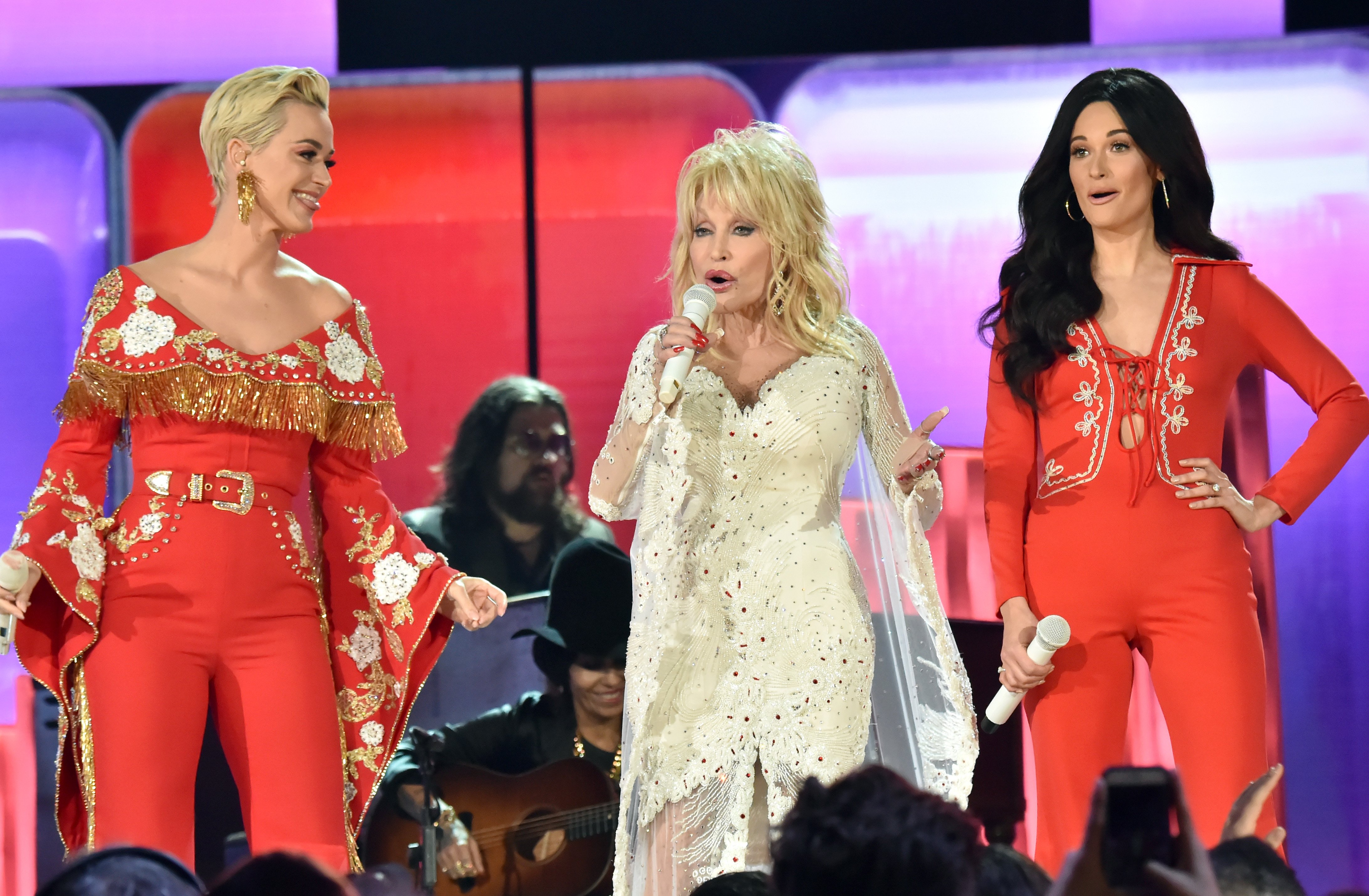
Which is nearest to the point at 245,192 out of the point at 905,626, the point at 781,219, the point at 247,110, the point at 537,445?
the point at 247,110

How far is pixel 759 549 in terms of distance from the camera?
2.96m

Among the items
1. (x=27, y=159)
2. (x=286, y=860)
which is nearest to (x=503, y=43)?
(x=27, y=159)

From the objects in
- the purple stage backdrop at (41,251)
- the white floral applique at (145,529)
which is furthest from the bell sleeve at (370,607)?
the purple stage backdrop at (41,251)

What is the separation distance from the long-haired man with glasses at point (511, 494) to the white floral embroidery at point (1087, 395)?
1815 millimetres

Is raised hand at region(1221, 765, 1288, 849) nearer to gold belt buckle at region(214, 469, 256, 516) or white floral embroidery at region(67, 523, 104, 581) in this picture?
gold belt buckle at region(214, 469, 256, 516)

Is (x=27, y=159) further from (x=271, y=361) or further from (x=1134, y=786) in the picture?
(x=1134, y=786)

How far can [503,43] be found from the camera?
461cm

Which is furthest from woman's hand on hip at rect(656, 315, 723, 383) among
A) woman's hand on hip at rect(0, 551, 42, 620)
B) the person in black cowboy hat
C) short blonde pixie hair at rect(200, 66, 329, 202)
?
the person in black cowboy hat

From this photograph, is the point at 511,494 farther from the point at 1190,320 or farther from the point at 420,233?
the point at 1190,320

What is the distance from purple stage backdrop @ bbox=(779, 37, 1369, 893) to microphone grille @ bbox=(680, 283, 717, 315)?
177 cm

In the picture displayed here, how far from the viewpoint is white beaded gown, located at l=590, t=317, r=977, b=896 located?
288 cm

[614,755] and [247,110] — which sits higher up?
[247,110]

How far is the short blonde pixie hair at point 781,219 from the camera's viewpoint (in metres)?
3.10

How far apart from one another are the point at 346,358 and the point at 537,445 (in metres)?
1.51
